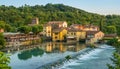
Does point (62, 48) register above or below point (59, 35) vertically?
below

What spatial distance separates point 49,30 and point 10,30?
664 centimetres

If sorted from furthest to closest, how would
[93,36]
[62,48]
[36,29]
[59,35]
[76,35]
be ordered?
[59,35], [36,29], [76,35], [93,36], [62,48]

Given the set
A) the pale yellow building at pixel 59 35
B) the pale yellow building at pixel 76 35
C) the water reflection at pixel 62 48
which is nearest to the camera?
the water reflection at pixel 62 48

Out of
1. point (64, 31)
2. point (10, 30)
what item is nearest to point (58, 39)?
point (64, 31)

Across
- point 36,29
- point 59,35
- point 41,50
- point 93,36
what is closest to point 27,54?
point 41,50

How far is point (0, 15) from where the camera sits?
6569 centimetres

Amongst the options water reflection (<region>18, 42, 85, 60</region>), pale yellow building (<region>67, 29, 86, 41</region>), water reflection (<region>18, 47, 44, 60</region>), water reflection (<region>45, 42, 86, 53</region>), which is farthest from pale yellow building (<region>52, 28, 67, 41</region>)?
water reflection (<region>18, 47, 44, 60</region>)

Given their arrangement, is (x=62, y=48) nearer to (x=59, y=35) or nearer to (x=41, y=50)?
(x=41, y=50)

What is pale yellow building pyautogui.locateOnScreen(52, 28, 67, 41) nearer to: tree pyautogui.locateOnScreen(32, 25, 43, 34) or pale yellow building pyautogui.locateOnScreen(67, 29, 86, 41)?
pale yellow building pyautogui.locateOnScreen(67, 29, 86, 41)

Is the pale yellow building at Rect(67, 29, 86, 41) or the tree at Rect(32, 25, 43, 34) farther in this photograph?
the tree at Rect(32, 25, 43, 34)

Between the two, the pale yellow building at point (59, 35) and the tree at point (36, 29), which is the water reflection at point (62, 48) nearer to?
the pale yellow building at point (59, 35)

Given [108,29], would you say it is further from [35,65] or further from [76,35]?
[35,65]

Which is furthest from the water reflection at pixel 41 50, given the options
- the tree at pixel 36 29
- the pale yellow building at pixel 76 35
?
the tree at pixel 36 29

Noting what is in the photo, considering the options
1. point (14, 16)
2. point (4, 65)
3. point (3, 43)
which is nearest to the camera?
point (4, 65)
